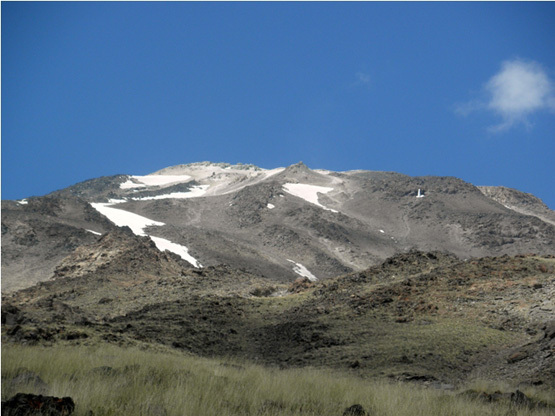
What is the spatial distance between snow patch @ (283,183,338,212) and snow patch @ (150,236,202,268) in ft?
205

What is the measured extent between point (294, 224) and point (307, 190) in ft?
111

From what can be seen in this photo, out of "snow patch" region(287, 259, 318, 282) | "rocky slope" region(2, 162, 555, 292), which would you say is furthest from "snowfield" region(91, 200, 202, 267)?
"snow patch" region(287, 259, 318, 282)

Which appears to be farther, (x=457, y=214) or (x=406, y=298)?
(x=457, y=214)

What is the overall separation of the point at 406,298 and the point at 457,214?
326 feet

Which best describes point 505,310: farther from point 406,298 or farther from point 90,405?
point 90,405

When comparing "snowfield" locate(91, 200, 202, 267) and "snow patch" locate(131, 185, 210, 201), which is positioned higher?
"snow patch" locate(131, 185, 210, 201)

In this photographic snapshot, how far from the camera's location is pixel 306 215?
109938 mm

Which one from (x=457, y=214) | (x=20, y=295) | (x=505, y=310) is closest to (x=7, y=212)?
(x=20, y=295)

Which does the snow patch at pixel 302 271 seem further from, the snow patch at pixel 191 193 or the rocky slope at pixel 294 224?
the snow patch at pixel 191 193

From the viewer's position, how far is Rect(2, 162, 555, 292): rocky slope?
59.7 metres

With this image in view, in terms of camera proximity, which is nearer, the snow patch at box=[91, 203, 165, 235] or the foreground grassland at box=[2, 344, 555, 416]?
the foreground grassland at box=[2, 344, 555, 416]

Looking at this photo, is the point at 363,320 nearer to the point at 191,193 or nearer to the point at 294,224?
the point at 294,224

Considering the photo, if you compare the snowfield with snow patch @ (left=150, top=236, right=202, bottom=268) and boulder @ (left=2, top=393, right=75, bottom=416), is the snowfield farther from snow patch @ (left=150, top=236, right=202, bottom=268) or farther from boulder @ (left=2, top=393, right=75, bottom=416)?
boulder @ (left=2, top=393, right=75, bottom=416)

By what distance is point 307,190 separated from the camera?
139875 mm
